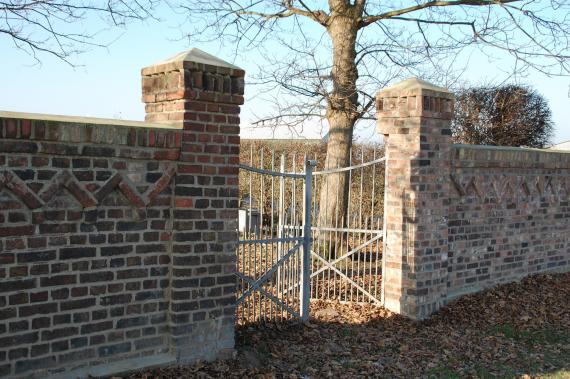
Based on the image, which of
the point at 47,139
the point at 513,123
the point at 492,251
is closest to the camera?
the point at 47,139

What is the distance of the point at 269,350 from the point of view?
5.75m

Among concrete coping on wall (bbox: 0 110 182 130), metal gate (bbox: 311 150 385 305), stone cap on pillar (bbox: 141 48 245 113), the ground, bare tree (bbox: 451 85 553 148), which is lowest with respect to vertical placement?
the ground

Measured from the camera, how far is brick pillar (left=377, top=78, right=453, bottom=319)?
23.5 ft

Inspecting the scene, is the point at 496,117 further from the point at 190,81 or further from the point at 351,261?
the point at 190,81

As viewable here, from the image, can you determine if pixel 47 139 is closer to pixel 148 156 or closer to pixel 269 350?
pixel 148 156

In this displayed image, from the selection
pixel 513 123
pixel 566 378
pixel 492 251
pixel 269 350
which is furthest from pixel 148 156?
pixel 513 123

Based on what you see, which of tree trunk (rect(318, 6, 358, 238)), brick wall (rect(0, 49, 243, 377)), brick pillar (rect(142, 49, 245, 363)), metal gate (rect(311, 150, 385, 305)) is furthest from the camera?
tree trunk (rect(318, 6, 358, 238))

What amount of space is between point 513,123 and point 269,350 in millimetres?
15142

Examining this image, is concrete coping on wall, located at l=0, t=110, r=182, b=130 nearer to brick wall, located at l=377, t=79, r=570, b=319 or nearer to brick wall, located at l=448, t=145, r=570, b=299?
brick wall, located at l=377, t=79, r=570, b=319

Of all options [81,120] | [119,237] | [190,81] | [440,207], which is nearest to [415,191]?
[440,207]

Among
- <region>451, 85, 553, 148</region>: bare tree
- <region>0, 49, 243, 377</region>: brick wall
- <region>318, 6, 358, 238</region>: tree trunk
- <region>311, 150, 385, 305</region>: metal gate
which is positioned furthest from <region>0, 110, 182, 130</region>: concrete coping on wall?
<region>451, 85, 553, 148</region>: bare tree

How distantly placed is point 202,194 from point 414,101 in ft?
10.7

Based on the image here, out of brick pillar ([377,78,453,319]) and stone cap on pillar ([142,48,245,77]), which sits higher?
stone cap on pillar ([142,48,245,77])

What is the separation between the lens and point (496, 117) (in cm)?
1864
